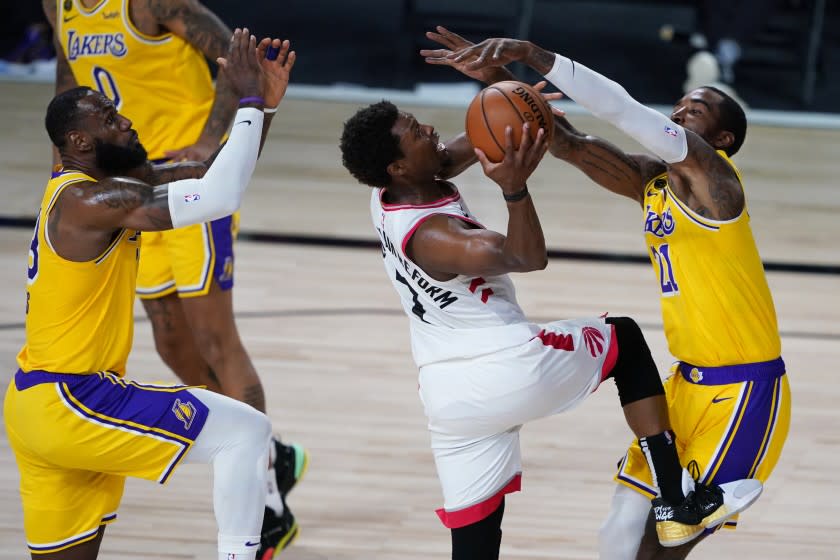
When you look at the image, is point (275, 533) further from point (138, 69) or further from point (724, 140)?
point (724, 140)

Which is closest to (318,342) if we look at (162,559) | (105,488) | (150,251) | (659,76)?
(150,251)

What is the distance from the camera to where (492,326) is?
11.5 feet

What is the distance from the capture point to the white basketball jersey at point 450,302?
11.4 feet

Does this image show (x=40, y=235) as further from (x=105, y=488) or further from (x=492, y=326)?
(x=492, y=326)

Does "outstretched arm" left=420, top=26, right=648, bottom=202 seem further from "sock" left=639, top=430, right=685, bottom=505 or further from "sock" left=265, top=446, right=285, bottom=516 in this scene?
"sock" left=265, top=446, right=285, bottom=516

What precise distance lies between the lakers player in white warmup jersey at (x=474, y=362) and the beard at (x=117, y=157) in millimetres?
625

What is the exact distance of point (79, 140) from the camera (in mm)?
3568

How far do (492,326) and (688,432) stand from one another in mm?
665

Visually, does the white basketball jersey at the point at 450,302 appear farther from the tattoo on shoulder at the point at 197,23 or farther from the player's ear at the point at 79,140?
the tattoo on shoulder at the point at 197,23

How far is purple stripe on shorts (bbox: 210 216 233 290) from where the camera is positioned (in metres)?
4.73

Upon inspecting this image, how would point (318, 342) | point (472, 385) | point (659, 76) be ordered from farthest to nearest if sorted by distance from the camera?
point (659, 76) → point (318, 342) → point (472, 385)

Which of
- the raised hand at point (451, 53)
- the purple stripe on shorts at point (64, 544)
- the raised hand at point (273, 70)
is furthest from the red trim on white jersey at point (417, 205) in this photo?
the purple stripe on shorts at point (64, 544)

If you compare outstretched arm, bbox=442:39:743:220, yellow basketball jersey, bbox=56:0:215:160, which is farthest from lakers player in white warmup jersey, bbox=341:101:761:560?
yellow basketball jersey, bbox=56:0:215:160

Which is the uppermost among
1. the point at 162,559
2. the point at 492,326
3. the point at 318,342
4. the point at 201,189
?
the point at 201,189
